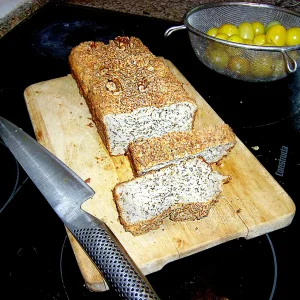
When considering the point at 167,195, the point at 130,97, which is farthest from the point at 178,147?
the point at 130,97

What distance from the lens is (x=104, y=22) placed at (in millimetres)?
4246

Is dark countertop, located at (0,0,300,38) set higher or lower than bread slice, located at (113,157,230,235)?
higher

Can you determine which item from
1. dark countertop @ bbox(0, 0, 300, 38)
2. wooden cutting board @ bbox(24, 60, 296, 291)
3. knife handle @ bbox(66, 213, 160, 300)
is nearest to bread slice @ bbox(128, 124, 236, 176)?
wooden cutting board @ bbox(24, 60, 296, 291)

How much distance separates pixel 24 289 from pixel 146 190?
0.95 meters

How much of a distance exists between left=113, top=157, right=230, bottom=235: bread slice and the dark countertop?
2.73 meters

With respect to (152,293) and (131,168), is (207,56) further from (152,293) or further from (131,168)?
(152,293)

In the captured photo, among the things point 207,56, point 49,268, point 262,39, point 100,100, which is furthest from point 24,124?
point 262,39

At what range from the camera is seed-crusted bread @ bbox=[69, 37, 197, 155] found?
2.62 metres

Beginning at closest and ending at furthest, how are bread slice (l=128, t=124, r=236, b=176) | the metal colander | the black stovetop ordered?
the black stovetop → bread slice (l=128, t=124, r=236, b=176) → the metal colander

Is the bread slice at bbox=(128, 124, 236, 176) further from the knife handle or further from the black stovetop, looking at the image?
the knife handle

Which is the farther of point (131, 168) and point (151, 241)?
point (131, 168)

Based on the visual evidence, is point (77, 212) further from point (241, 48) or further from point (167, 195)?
point (241, 48)

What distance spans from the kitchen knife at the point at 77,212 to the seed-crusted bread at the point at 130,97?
52 centimetres

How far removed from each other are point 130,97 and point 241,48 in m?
1.29
